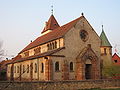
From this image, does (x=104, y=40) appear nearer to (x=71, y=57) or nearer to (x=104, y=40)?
(x=104, y=40)

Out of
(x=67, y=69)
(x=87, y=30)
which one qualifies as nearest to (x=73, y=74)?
(x=67, y=69)

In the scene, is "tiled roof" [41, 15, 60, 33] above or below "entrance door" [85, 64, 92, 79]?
above

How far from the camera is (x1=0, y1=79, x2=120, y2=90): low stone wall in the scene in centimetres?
2526

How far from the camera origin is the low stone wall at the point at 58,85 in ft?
82.9

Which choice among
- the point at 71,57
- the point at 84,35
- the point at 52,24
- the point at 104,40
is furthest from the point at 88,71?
the point at 52,24

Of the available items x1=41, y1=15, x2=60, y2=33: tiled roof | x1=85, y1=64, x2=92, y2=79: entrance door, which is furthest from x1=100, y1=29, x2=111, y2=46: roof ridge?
x1=85, y1=64, x2=92, y2=79: entrance door

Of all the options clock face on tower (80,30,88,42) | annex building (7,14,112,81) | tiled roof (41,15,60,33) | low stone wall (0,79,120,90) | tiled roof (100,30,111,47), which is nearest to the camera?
low stone wall (0,79,120,90)

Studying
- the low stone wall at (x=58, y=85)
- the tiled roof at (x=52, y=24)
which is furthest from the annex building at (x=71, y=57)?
the tiled roof at (x=52, y=24)

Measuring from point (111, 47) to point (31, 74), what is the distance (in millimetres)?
25424

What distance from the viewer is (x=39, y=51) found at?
164ft

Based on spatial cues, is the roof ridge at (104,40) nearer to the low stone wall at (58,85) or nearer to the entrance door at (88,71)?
the entrance door at (88,71)

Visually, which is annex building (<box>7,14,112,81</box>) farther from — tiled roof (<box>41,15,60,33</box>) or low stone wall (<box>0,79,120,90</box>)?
tiled roof (<box>41,15,60,33</box>)

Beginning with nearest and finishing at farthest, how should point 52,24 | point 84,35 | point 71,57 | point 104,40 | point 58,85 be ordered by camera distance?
point 58,85 → point 71,57 → point 84,35 → point 104,40 → point 52,24

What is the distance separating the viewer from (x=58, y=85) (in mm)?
28766
